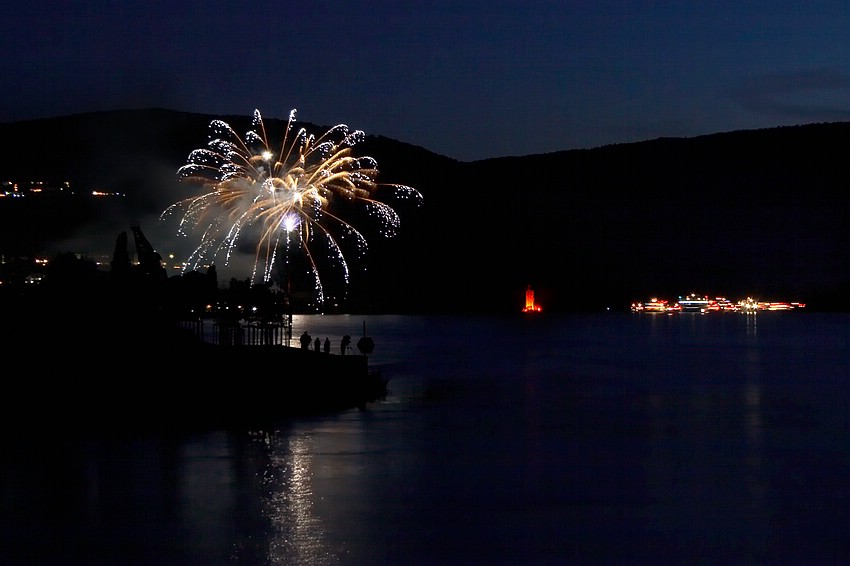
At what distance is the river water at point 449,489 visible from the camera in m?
13.1

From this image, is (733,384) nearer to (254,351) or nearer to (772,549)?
(254,351)

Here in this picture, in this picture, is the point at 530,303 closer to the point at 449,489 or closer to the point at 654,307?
the point at 654,307

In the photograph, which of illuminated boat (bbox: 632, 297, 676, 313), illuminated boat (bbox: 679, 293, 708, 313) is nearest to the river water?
illuminated boat (bbox: 632, 297, 676, 313)

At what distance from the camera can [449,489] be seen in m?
16.8

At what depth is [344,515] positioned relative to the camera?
1459 centimetres

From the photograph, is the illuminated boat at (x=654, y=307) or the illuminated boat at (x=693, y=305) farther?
the illuminated boat at (x=693, y=305)

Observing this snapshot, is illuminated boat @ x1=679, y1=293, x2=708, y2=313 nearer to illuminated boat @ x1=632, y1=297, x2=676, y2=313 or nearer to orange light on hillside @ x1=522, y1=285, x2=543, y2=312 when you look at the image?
illuminated boat @ x1=632, y1=297, x2=676, y2=313

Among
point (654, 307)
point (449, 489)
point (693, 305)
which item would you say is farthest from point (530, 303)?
point (449, 489)

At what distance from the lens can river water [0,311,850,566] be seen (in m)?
13.1

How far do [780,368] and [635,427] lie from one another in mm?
26075

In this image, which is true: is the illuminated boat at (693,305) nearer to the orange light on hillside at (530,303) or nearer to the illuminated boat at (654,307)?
the illuminated boat at (654,307)

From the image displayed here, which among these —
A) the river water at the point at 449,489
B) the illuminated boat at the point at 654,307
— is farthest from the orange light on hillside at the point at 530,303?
the river water at the point at 449,489

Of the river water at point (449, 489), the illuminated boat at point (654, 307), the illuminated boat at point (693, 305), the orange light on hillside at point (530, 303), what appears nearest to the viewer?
the river water at point (449, 489)

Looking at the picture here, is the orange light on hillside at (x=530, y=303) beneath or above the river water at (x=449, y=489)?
above
